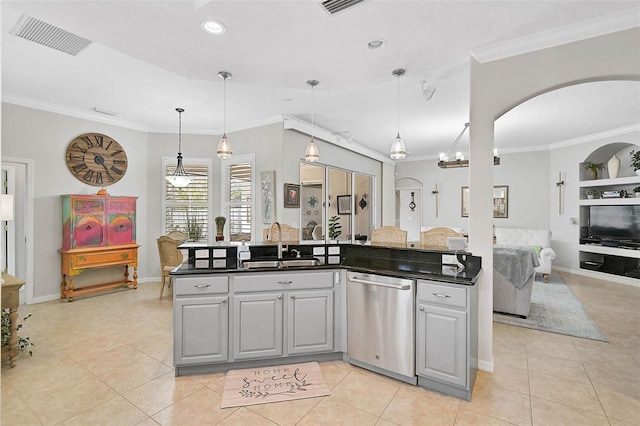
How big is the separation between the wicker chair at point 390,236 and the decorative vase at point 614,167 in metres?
5.54

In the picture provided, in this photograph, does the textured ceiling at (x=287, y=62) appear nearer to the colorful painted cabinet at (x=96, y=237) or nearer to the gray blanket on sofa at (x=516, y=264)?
the colorful painted cabinet at (x=96, y=237)

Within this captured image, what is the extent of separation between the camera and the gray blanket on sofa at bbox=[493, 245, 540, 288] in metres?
4.17

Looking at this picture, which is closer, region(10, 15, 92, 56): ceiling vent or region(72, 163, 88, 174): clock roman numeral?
region(10, 15, 92, 56): ceiling vent

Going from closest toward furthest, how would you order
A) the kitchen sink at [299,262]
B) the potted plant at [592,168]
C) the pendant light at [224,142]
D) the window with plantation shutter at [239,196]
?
the kitchen sink at [299,262], the pendant light at [224,142], the window with plantation shutter at [239,196], the potted plant at [592,168]

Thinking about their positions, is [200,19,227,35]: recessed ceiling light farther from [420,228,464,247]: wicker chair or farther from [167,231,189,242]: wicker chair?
[167,231,189,242]: wicker chair

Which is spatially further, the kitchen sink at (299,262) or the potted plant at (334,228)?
the potted plant at (334,228)

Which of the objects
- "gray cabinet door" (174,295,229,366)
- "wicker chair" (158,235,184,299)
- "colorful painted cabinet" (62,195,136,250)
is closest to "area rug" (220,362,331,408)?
"gray cabinet door" (174,295,229,366)

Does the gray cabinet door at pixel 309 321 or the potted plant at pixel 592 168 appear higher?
the potted plant at pixel 592 168

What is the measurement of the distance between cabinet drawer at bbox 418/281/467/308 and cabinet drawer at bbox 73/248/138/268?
15.7ft

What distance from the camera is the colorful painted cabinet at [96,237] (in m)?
4.92

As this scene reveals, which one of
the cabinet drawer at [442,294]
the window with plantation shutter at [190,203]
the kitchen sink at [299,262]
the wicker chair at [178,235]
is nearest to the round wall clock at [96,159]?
the window with plantation shutter at [190,203]

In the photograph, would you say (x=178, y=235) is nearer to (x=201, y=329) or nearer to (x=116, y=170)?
(x=116, y=170)

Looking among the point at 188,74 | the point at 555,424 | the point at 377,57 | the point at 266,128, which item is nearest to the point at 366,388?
the point at 555,424

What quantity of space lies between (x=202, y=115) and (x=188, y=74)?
1.95m
